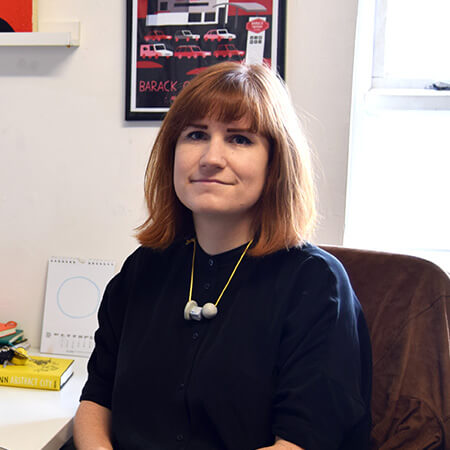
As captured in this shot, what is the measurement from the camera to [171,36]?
1522 millimetres

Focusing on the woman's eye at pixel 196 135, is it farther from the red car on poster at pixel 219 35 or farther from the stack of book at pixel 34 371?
the stack of book at pixel 34 371

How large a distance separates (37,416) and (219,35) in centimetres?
114

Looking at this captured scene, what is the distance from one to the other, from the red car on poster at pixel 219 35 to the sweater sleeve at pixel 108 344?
2.52 feet

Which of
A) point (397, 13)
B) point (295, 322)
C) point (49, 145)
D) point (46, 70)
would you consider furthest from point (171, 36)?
point (295, 322)

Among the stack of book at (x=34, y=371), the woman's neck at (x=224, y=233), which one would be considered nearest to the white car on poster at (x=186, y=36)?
the woman's neck at (x=224, y=233)

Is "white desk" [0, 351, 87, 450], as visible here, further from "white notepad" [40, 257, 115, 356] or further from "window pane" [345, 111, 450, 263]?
"window pane" [345, 111, 450, 263]

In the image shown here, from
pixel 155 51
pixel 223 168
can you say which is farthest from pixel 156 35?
pixel 223 168

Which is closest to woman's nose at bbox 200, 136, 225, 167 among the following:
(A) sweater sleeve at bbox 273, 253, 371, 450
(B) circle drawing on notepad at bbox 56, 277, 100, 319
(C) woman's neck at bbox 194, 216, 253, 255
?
(C) woman's neck at bbox 194, 216, 253, 255

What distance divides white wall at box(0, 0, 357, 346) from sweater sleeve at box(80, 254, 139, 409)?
1.65 feet

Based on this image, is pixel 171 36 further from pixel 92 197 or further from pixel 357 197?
pixel 357 197

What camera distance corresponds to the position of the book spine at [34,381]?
134cm

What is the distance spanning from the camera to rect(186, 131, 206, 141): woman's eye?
0.99 m

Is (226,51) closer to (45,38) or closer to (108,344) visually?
(45,38)

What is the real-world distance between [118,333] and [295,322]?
1.38ft
